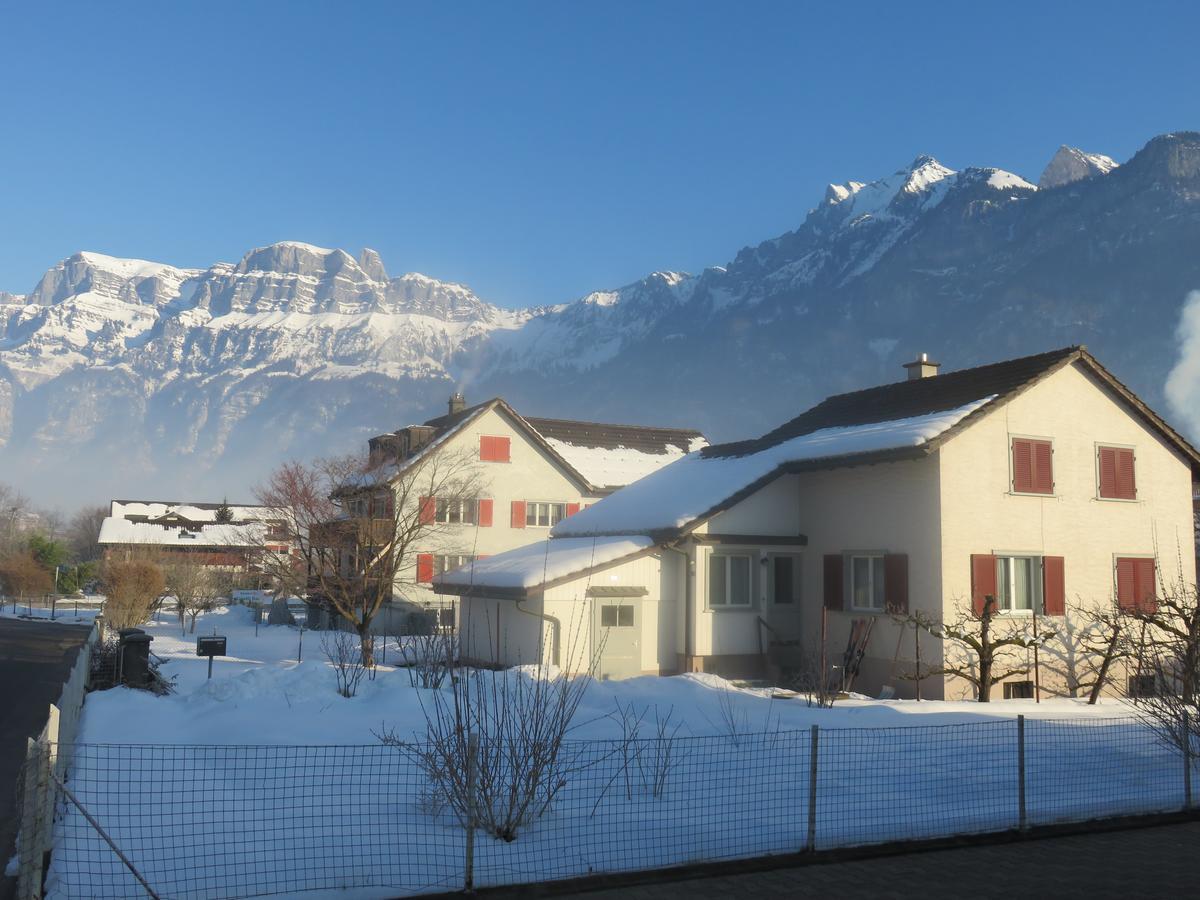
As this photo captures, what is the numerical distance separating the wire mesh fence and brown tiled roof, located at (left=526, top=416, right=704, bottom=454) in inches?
1476

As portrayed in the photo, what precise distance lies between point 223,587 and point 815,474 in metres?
35.4

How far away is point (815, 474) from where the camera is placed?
25.1m

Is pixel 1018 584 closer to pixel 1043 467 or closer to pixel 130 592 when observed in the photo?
pixel 1043 467

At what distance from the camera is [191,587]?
156ft

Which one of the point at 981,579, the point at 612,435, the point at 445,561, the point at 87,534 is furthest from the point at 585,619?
the point at 87,534

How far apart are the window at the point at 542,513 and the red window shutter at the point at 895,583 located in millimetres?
23546

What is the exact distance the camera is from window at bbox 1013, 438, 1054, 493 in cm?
2305

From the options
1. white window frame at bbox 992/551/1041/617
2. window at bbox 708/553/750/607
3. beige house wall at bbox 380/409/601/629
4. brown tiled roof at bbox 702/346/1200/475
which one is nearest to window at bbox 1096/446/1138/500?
brown tiled roof at bbox 702/346/1200/475

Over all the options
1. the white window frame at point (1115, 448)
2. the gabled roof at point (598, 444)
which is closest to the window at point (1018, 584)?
the white window frame at point (1115, 448)

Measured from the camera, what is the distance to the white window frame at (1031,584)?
73.6 ft

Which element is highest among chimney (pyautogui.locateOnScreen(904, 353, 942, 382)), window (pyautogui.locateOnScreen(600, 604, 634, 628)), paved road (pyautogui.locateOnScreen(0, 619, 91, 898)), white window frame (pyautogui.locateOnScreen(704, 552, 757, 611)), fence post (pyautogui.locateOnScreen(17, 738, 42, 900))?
chimney (pyautogui.locateOnScreen(904, 353, 942, 382))

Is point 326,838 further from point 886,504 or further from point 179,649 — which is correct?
point 179,649

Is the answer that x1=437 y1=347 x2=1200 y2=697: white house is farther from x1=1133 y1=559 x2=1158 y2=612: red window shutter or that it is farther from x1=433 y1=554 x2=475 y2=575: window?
x1=433 y1=554 x2=475 y2=575: window

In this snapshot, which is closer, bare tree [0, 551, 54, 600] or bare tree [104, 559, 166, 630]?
bare tree [104, 559, 166, 630]
